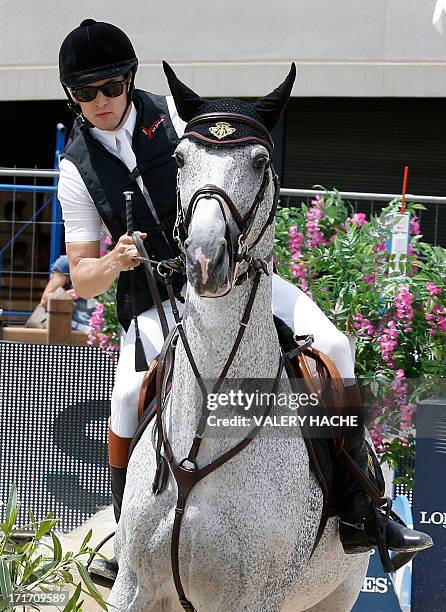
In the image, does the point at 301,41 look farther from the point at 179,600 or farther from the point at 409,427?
the point at 179,600

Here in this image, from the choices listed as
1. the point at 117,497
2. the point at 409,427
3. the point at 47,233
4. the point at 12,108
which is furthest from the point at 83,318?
the point at 12,108

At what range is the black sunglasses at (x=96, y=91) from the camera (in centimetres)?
394

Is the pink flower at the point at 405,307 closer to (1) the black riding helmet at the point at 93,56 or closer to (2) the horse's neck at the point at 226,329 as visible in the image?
(1) the black riding helmet at the point at 93,56

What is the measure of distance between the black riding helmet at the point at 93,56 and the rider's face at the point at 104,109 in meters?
0.06

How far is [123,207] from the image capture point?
4.03 metres

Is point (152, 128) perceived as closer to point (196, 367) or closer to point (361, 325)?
point (196, 367)

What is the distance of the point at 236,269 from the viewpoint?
123 inches

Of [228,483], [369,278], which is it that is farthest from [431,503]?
[228,483]

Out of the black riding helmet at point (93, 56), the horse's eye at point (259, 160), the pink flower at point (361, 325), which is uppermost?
the black riding helmet at point (93, 56)

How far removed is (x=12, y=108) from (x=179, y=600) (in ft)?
46.1

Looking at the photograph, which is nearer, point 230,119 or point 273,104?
point 230,119

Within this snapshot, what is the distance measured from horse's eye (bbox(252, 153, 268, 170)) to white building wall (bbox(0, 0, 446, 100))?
434 inches

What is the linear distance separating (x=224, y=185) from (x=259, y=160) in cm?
18

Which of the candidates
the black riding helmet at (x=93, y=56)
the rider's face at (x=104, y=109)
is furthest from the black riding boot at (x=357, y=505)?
the black riding helmet at (x=93, y=56)
